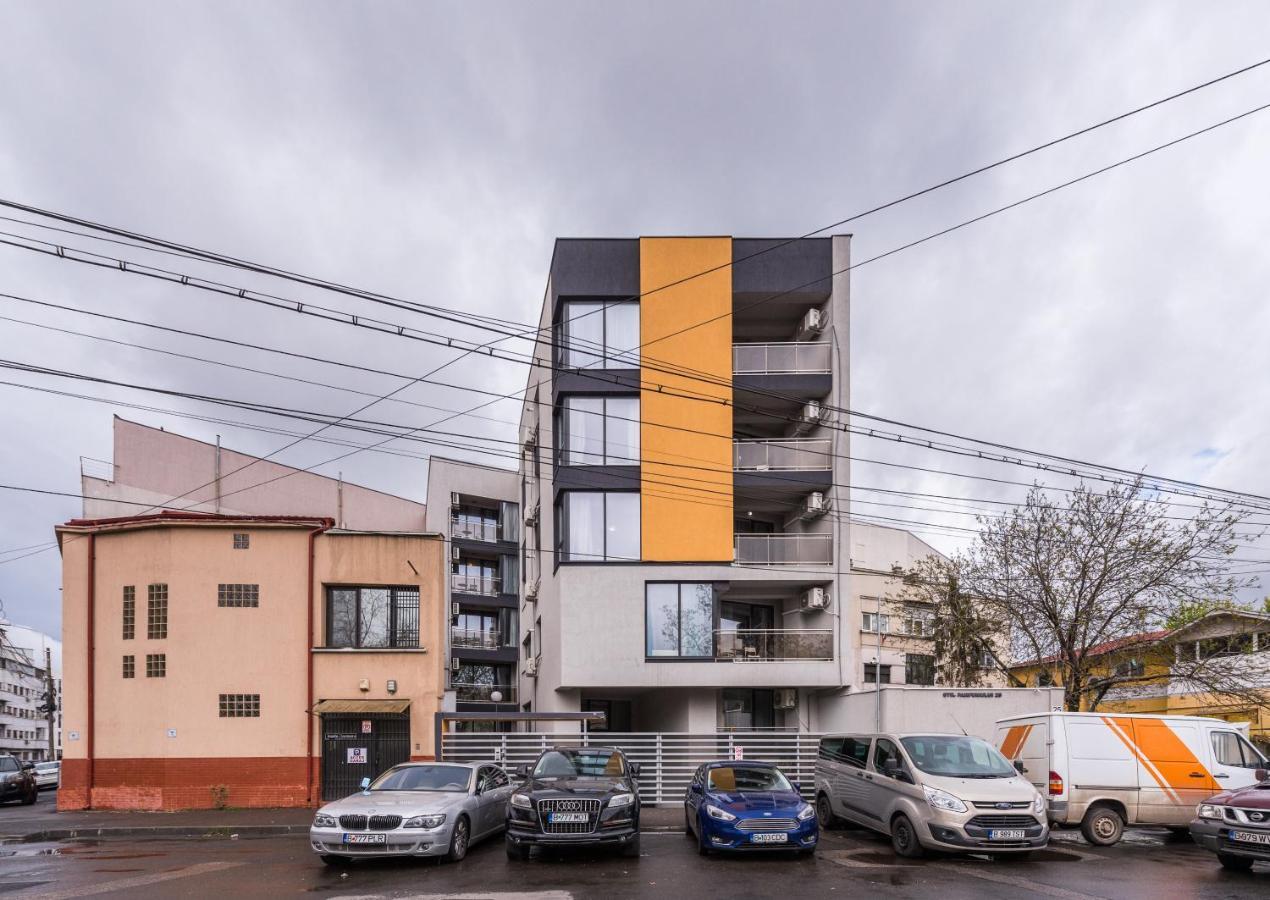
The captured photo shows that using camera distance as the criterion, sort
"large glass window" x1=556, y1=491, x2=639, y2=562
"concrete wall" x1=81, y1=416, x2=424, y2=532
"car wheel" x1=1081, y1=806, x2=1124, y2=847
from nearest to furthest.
A: "car wheel" x1=1081, y1=806, x2=1124, y2=847 → "large glass window" x1=556, y1=491, x2=639, y2=562 → "concrete wall" x1=81, y1=416, x2=424, y2=532

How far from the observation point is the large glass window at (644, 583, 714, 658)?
28.7m

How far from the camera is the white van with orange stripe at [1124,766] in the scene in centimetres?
1694

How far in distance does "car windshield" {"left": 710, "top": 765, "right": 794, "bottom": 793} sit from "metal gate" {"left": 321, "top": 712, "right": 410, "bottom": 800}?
10621 millimetres

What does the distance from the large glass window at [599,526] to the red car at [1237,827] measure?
17.1m

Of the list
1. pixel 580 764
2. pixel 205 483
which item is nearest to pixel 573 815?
pixel 580 764

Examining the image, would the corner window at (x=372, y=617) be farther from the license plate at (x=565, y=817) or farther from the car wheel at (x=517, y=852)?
the license plate at (x=565, y=817)

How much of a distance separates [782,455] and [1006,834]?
1703cm

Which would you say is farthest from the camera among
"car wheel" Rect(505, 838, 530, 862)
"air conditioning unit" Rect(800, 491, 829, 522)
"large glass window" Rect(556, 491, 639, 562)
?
"air conditioning unit" Rect(800, 491, 829, 522)

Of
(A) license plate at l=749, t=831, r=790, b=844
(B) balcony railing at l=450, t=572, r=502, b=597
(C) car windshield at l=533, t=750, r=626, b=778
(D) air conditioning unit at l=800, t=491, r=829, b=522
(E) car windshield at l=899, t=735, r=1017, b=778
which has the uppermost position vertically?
(D) air conditioning unit at l=800, t=491, r=829, b=522

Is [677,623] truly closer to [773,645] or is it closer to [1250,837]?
[773,645]

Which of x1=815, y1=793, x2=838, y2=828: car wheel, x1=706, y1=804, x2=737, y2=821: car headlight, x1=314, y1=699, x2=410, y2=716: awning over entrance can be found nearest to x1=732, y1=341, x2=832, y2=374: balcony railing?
x1=314, y1=699, x2=410, y2=716: awning over entrance

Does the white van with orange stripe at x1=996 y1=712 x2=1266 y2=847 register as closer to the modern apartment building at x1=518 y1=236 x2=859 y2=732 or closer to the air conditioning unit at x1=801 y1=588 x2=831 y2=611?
the air conditioning unit at x1=801 y1=588 x2=831 y2=611

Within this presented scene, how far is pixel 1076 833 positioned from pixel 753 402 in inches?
615

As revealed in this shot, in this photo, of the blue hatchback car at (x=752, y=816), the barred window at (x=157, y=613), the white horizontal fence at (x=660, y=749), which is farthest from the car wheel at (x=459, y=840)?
the barred window at (x=157, y=613)
